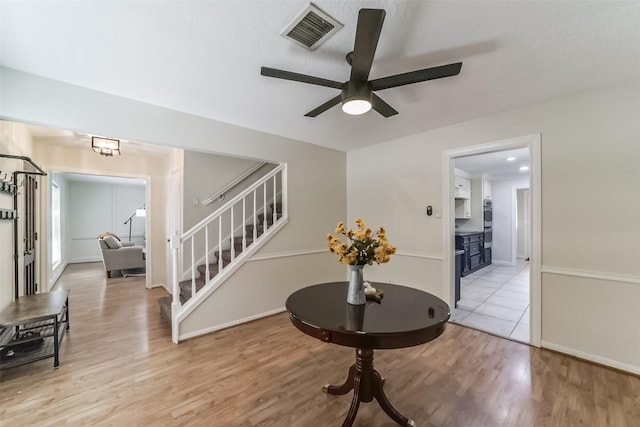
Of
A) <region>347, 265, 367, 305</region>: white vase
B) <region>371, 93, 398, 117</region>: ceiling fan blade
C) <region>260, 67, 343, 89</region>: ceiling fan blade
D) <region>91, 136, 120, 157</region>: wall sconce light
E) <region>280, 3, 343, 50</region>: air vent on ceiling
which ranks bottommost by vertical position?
<region>347, 265, 367, 305</region>: white vase

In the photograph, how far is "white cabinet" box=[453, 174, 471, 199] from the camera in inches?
233

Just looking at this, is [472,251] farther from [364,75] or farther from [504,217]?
[364,75]

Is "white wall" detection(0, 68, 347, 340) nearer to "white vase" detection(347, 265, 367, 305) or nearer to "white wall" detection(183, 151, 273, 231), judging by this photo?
"white wall" detection(183, 151, 273, 231)

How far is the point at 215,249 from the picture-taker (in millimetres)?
3994

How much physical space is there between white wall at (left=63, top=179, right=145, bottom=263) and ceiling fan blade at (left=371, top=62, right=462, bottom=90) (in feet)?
27.4

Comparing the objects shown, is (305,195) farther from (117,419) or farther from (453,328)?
(117,419)

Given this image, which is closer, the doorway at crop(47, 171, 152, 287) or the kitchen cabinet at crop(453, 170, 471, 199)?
the kitchen cabinet at crop(453, 170, 471, 199)

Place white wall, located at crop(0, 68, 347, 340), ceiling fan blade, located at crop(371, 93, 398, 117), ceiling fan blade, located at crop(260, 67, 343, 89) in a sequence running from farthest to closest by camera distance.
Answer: white wall, located at crop(0, 68, 347, 340) → ceiling fan blade, located at crop(371, 93, 398, 117) → ceiling fan blade, located at crop(260, 67, 343, 89)

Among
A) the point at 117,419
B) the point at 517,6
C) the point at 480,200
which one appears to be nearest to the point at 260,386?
the point at 117,419

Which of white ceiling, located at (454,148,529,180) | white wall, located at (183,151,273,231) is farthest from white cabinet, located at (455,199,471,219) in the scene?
white wall, located at (183,151,273,231)

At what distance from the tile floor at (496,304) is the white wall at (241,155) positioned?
1978 mm

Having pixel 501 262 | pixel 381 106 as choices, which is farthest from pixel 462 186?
pixel 381 106

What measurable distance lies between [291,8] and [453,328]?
348cm

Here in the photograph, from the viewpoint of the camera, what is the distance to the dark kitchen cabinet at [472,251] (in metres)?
5.40
